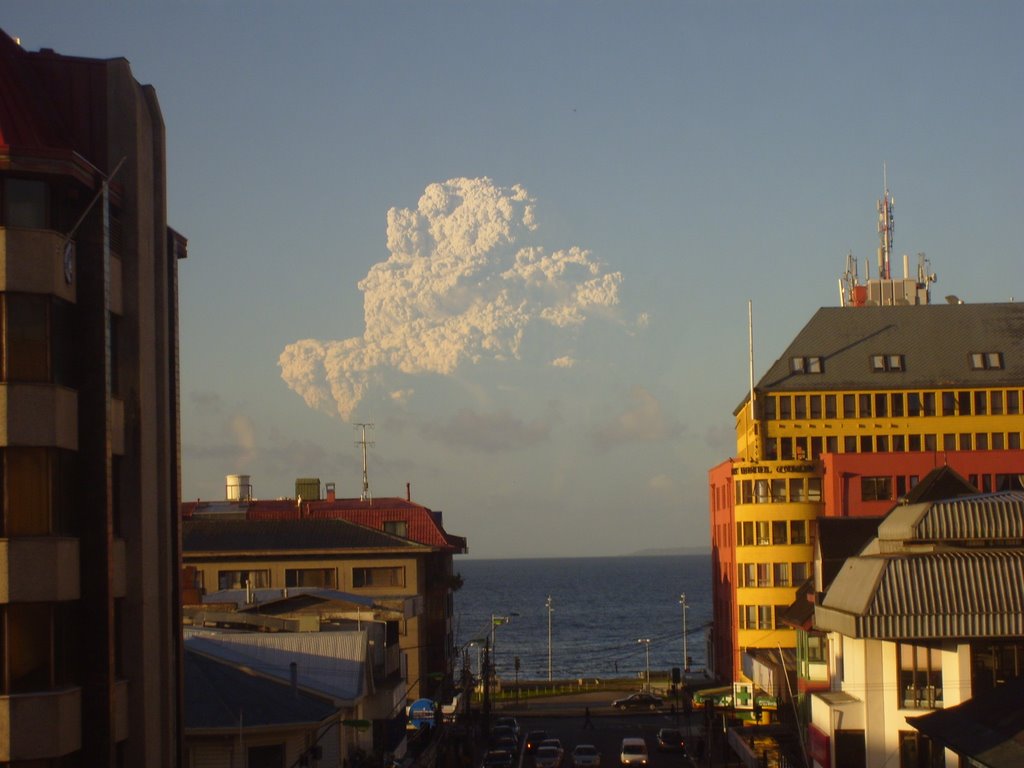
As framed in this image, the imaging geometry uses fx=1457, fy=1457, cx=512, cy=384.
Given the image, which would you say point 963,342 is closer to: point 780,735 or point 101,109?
point 780,735

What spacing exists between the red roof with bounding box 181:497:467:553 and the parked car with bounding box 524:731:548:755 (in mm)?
25298

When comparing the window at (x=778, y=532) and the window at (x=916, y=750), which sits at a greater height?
the window at (x=778, y=532)

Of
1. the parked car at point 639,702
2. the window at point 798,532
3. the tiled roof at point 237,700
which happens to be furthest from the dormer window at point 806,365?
the tiled roof at point 237,700

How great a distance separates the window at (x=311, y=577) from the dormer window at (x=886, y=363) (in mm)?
42693

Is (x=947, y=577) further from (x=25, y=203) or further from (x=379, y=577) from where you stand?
(x=379, y=577)

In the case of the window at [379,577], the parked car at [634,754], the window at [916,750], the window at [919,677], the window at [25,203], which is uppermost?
the window at [25,203]

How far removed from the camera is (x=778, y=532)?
94812 millimetres

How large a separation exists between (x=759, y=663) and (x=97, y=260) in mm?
59096

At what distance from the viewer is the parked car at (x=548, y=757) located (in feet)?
227

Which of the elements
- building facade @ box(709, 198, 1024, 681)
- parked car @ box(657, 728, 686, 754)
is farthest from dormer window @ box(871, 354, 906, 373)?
parked car @ box(657, 728, 686, 754)

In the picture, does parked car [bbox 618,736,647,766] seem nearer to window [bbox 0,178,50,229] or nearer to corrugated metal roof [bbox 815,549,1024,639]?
corrugated metal roof [bbox 815,549,1024,639]

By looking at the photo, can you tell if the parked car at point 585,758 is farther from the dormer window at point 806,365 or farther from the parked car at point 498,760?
the dormer window at point 806,365

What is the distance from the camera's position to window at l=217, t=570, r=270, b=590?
9888 cm

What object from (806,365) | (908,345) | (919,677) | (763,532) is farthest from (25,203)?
(908,345)
